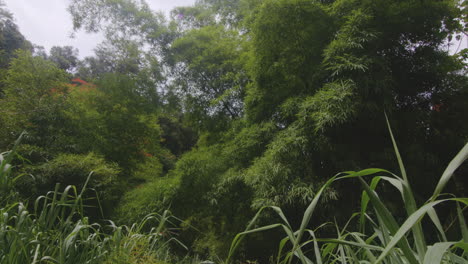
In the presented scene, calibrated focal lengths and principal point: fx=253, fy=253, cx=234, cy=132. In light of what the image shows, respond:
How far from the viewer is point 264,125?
112 inches

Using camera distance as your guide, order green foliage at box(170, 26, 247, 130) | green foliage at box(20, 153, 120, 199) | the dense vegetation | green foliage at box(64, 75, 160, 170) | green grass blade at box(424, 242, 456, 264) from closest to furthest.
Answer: green grass blade at box(424, 242, 456, 264) < the dense vegetation < green foliage at box(20, 153, 120, 199) < green foliage at box(170, 26, 247, 130) < green foliage at box(64, 75, 160, 170)

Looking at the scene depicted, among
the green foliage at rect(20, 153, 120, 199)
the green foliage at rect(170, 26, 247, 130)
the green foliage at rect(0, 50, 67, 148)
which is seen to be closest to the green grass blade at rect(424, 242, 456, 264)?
the green foliage at rect(170, 26, 247, 130)

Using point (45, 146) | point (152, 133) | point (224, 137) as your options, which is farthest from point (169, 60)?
point (45, 146)

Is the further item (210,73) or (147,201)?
(210,73)

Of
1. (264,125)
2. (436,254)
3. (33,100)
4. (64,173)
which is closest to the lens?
(436,254)

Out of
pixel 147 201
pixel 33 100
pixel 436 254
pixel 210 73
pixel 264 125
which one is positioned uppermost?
pixel 210 73

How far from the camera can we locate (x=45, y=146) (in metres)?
3.67

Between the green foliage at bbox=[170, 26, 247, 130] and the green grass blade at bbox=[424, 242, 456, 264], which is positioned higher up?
the green foliage at bbox=[170, 26, 247, 130]

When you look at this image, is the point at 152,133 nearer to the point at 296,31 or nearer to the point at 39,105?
the point at 39,105

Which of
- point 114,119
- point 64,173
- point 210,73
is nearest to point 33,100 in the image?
point 114,119

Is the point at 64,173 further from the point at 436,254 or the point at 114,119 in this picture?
the point at 436,254

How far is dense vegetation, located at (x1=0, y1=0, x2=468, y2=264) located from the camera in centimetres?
218

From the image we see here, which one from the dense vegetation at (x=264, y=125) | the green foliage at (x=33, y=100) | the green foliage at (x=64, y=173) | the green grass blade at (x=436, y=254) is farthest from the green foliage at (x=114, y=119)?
the green grass blade at (x=436, y=254)

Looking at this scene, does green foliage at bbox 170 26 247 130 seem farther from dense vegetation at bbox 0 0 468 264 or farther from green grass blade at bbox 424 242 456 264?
green grass blade at bbox 424 242 456 264
